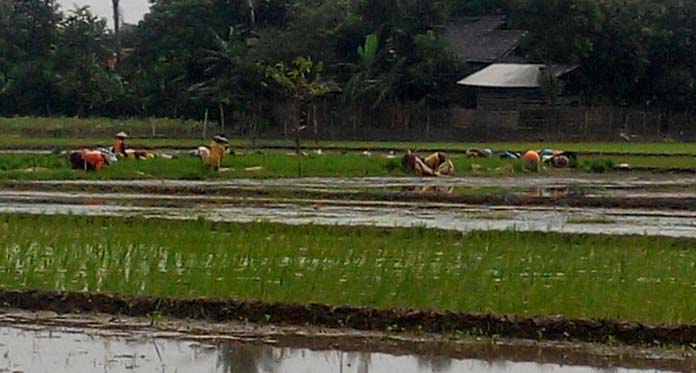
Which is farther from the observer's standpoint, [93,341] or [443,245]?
[443,245]

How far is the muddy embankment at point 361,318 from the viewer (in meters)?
8.15

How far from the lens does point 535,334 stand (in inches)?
324

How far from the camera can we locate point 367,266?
10766 mm

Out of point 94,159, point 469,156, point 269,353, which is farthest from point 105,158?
point 269,353

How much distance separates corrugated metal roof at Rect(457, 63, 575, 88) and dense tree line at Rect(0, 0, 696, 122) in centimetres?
75

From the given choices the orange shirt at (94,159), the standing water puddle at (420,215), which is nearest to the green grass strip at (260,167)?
the orange shirt at (94,159)

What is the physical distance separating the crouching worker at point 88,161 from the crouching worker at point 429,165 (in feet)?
19.8

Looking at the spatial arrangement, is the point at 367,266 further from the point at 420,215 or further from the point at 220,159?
the point at 220,159

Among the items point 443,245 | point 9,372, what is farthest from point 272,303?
point 443,245

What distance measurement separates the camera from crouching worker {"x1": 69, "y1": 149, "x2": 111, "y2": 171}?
24.5 m

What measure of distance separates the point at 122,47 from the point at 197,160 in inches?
1338

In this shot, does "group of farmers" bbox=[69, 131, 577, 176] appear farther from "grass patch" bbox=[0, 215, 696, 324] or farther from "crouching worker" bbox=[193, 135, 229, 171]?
"grass patch" bbox=[0, 215, 696, 324]

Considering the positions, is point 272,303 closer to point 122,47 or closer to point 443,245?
point 443,245

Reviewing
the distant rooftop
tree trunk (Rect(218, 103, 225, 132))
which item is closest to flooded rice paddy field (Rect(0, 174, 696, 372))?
the distant rooftop
